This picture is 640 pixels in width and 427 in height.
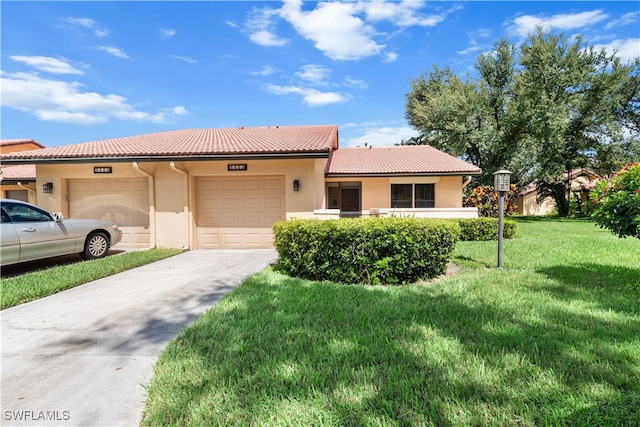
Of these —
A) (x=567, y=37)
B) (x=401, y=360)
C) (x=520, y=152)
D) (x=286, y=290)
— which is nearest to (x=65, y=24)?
(x=286, y=290)

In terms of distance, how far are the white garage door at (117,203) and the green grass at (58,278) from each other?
7.34 ft

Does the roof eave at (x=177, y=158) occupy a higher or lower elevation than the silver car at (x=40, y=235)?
higher

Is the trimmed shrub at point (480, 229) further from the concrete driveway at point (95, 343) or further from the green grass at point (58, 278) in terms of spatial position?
the green grass at point (58, 278)

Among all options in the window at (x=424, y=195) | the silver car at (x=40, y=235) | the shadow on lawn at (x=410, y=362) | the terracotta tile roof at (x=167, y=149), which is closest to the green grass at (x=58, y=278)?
the silver car at (x=40, y=235)

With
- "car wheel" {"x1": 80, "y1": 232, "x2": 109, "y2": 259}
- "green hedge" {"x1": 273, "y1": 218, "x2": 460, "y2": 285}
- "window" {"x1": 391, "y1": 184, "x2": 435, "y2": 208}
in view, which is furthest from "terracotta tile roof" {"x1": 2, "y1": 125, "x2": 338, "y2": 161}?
"window" {"x1": 391, "y1": 184, "x2": 435, "y2": 208}

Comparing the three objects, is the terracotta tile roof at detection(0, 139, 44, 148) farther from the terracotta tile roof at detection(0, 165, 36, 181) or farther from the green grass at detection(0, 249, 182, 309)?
the green grass at detection(0, 249, 182, 309)

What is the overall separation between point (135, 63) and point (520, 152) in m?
23.9

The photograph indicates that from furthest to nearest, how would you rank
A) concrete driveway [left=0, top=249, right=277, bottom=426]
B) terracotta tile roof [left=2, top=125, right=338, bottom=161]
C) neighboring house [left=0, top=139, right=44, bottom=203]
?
neighboring house [left=0, top=139, right=44, bottom=203] < terracotta tile roof [left=2, top=125, right=338, bottom=161] < concrete driveway [left=0, top=249, right=277, bottom=426]

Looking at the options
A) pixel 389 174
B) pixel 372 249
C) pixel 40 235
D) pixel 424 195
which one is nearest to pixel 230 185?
pixel 40 235

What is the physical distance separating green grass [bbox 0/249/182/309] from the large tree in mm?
21659

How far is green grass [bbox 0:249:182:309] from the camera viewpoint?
15.6 feet

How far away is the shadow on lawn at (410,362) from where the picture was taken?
2068 millimetres

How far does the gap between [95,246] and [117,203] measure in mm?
2494

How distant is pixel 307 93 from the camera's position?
16.6 meters
